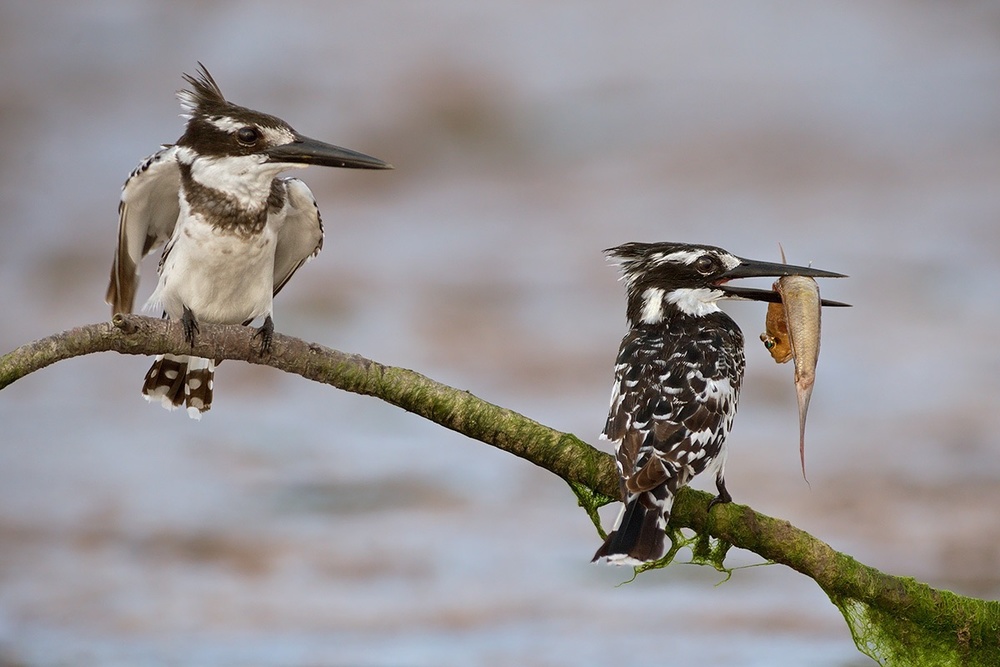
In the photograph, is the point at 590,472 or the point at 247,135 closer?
the point at 590,472

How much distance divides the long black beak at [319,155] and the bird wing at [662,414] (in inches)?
39.6

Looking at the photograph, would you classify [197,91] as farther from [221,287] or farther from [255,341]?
[255,341]

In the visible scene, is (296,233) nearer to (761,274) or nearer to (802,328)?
(761,274)

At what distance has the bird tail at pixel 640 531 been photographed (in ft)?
10.0

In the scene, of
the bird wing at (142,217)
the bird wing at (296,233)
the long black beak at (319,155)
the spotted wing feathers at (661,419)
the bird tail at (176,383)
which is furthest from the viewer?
the bird tail at (176,383)

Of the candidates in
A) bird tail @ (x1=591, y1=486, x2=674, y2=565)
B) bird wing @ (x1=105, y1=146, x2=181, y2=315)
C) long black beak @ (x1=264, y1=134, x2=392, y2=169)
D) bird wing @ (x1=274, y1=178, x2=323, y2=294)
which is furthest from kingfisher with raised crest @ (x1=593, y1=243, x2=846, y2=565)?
bird wing @ (x1=105, y1=146, x2=181, y2=315)

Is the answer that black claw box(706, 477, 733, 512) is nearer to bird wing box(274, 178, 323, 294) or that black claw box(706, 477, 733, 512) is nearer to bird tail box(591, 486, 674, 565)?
bird tail box(591, 486, 674, 565)

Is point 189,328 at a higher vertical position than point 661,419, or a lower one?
higher

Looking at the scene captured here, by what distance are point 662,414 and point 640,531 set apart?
43 centimetres

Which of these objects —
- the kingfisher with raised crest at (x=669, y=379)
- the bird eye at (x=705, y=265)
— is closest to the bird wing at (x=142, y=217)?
the kingfisher with raised crest at (x=669, y=379)

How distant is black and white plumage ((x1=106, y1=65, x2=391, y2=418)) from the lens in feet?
12.2

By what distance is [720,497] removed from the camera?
130 inches

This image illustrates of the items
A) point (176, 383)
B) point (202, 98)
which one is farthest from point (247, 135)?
point (176, 383)

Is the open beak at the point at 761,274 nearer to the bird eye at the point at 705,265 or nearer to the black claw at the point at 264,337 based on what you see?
the bird eye at the point at 705,265
